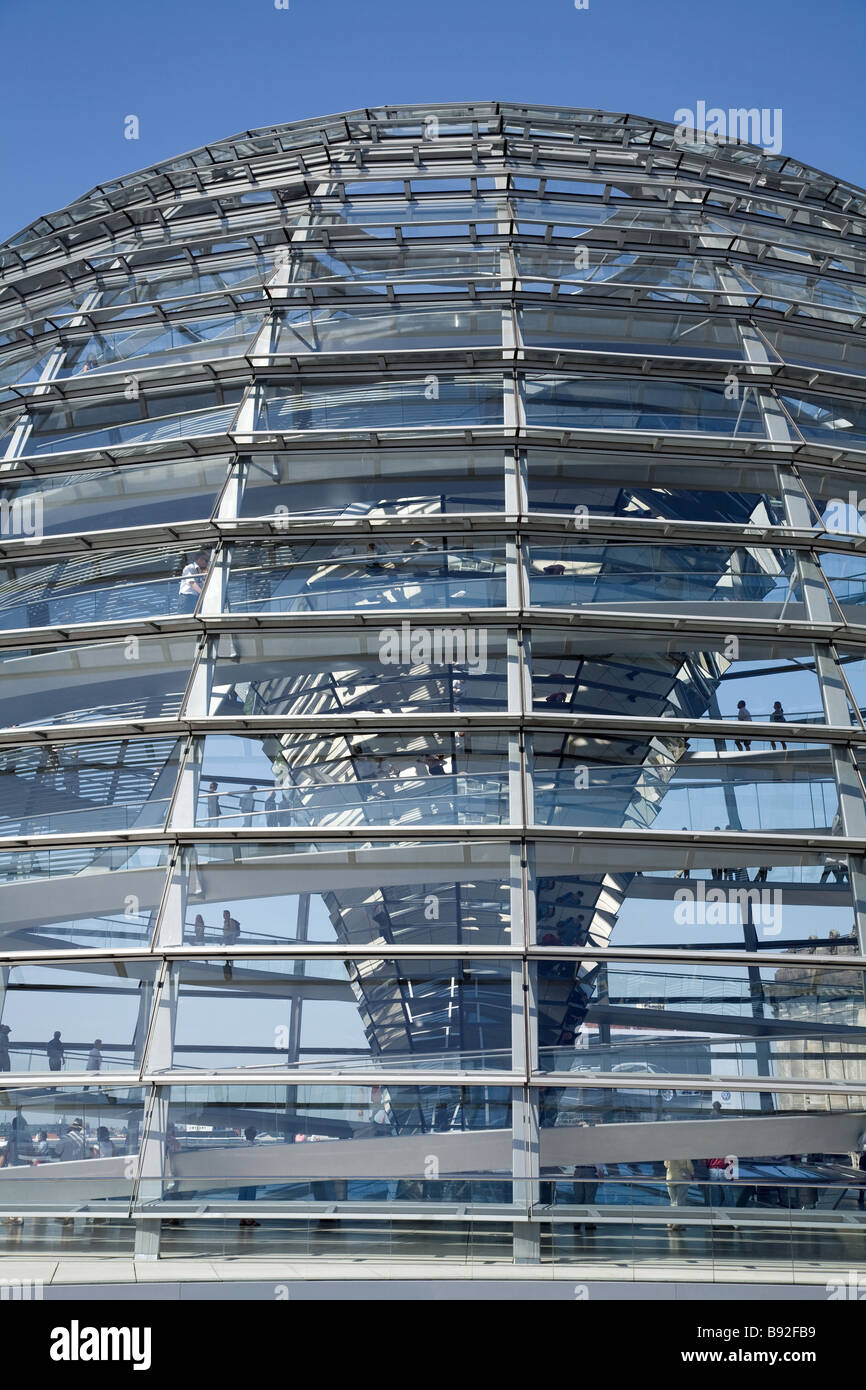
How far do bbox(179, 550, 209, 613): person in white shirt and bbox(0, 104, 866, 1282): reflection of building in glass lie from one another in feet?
0.44

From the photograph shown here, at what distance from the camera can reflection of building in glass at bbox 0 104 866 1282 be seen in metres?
11.4

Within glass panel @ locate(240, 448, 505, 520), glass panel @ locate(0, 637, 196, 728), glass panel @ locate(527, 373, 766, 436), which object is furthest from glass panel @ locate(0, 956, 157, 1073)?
glass panel @ locate(527, 373, 766, 436)

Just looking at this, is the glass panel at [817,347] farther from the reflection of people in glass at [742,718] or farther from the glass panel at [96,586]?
the glass panel at [96,586]

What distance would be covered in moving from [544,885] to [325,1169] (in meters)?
A: 14.0

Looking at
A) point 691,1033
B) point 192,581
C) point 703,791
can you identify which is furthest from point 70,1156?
point 703,791

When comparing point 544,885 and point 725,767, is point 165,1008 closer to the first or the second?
point 725,767

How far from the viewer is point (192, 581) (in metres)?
15.2

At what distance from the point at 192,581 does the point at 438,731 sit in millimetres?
4120

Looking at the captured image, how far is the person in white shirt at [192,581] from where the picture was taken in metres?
15.0

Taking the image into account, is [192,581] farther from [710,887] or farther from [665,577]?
[710,887]

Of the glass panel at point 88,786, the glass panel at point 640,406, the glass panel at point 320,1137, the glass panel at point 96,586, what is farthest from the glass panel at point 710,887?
the glass panel at point 640,406

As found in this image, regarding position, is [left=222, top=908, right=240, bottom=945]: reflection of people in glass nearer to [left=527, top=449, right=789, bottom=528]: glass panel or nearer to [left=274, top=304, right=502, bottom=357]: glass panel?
[left=527, top=449, right=789, bottom=528]: glass panel

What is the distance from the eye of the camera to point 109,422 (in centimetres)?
1784
